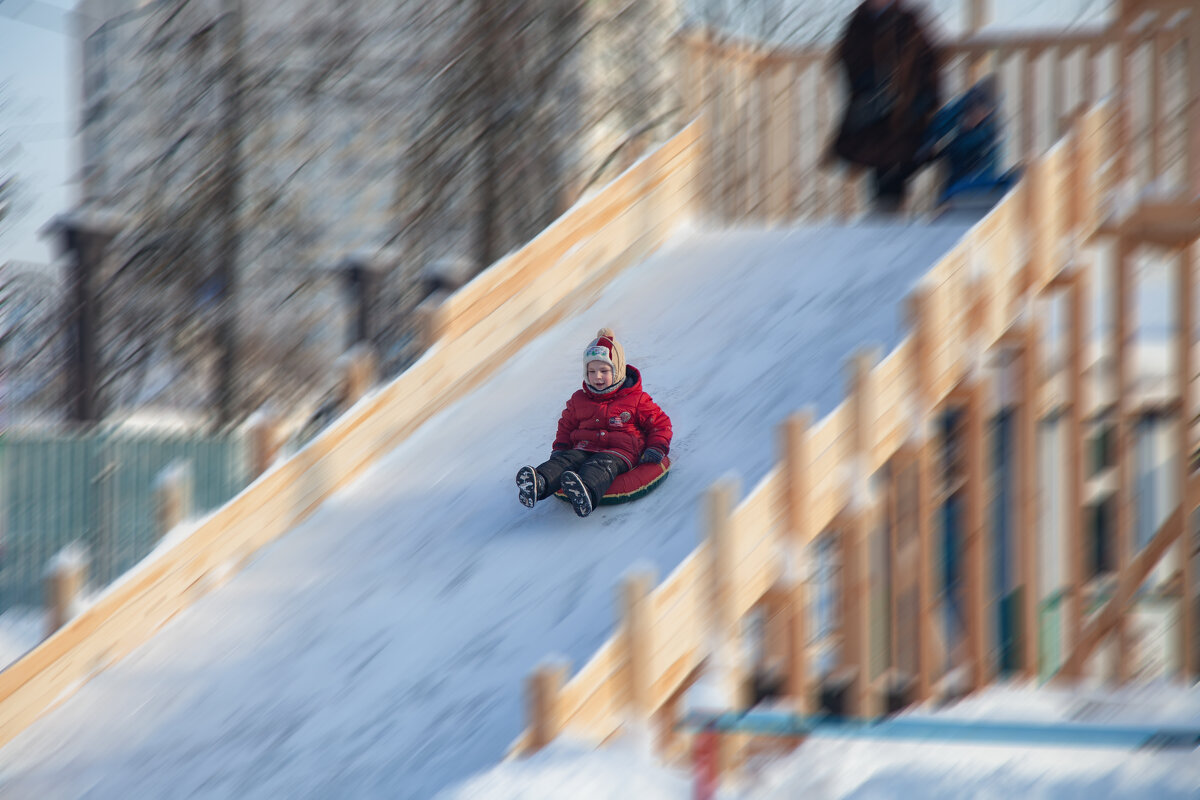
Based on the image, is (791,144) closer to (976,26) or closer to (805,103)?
(805,103)

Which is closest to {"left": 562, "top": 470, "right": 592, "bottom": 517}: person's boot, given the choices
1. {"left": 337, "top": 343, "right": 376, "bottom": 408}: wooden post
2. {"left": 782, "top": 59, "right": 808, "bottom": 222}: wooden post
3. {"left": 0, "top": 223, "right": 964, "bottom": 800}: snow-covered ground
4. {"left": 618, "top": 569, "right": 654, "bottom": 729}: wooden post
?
{"left": 0, "top": 223, "right": 964, "bottom": 800}: snow-covered ground

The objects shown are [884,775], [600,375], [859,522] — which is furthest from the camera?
[600,375]

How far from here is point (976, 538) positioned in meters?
5.11

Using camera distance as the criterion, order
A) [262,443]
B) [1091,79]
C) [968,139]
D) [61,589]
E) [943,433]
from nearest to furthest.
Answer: [61,589] → [262,443] → [1091,79] → [968,139] → [943,433]

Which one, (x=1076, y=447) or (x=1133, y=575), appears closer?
(x=1076, y=447)

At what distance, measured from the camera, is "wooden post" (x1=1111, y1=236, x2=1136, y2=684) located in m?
5.90

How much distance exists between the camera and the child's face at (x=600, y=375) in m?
5.20

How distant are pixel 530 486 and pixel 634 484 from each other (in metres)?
0.41

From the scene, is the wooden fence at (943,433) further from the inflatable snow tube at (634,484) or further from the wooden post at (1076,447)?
the inflatable snow tube at (634,484)

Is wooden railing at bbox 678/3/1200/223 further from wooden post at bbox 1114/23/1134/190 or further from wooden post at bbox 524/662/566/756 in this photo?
wooden post at bbox 524/662/566/756

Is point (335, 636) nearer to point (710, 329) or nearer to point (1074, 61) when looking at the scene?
point (710, 329)

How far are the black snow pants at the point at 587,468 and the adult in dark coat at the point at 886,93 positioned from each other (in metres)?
2.80

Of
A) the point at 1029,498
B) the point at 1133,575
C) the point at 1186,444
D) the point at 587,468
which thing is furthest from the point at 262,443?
the point at 1186,444

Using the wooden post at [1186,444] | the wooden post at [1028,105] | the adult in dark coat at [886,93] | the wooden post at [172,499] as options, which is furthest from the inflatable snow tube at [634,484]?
the wooden post at [1028,105]
